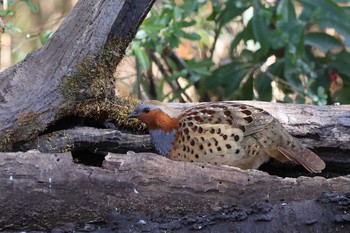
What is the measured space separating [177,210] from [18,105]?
2.65ft

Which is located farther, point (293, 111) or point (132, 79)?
point (132, 79)

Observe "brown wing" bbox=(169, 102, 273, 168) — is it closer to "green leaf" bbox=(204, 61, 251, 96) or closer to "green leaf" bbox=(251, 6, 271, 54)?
"green leaf" bbox=(251, 6, 271, 54)

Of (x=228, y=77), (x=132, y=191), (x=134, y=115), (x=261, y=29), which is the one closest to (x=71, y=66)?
(x=134, y=115)

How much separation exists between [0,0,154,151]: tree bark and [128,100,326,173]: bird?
9.0 inches

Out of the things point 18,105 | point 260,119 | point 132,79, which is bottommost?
point 132,79

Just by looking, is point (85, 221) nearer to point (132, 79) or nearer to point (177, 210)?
point (177, 210)

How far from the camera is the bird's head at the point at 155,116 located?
314 centimetres

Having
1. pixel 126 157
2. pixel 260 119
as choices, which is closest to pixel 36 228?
pixel 126 157

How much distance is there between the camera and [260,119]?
10.3 feet

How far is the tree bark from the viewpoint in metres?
3.12

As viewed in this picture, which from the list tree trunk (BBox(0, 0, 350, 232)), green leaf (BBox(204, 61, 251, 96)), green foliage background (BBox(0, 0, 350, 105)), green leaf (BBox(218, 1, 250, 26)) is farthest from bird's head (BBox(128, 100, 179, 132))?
green leaf (BBox(204, 61, 251, 96))

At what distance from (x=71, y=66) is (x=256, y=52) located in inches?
82.2

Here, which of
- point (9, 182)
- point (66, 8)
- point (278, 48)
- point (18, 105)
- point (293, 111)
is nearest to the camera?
point (9, 182)

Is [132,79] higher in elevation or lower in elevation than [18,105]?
lower
